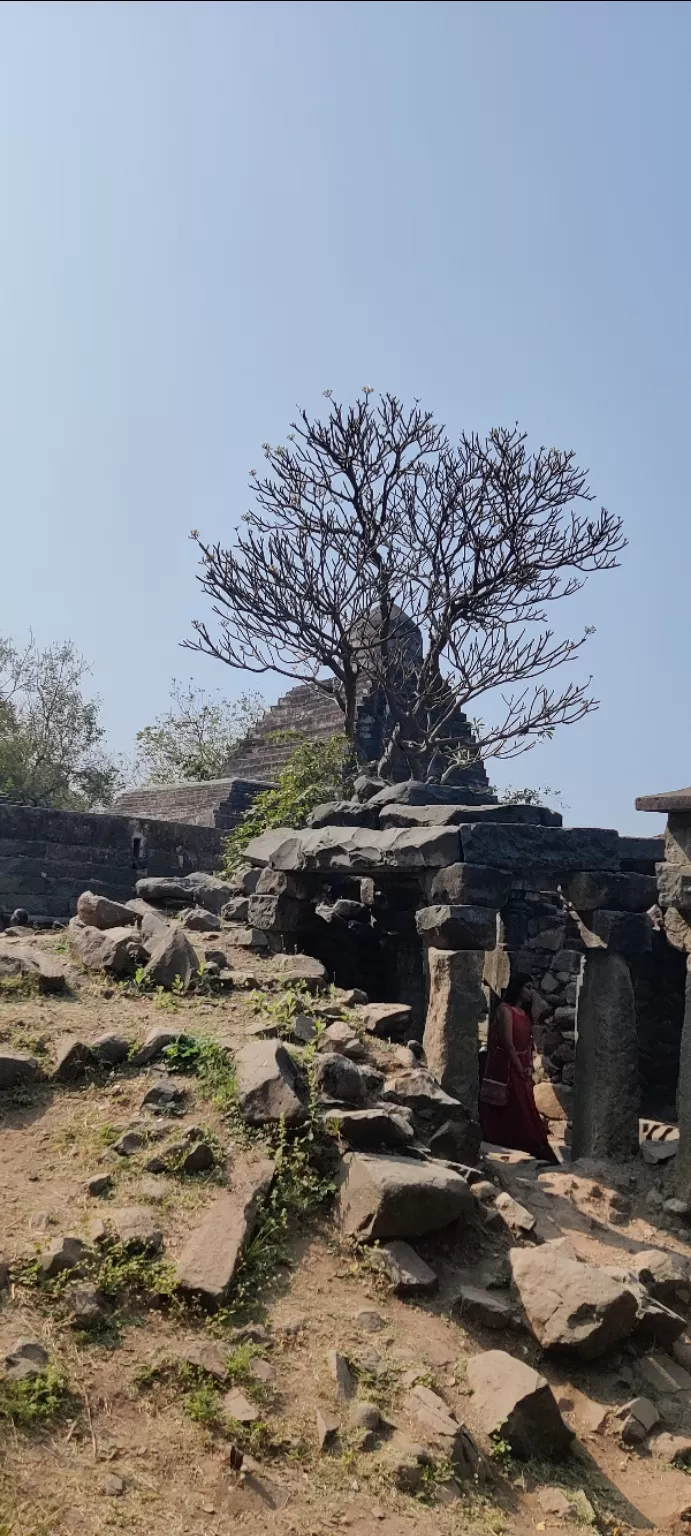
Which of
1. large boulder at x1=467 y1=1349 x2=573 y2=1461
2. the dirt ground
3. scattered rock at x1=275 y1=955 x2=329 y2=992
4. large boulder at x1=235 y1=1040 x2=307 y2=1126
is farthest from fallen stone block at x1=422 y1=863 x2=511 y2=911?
large boulder at x1=467 y1=1349 x2=573 y2=1461

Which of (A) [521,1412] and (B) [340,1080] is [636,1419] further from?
(B) [340,1080]

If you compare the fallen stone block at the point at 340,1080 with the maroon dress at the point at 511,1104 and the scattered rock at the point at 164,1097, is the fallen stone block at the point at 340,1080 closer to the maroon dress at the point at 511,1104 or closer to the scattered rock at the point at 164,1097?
the scattered rock at the point at 164,1097

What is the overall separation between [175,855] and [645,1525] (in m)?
10.7

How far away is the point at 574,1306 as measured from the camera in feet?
15.8

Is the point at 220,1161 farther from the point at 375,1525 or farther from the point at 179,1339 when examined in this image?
the point at 375,1525

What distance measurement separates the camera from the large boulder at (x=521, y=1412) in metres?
4.17

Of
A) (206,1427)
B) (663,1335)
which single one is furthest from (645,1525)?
(206,1427)

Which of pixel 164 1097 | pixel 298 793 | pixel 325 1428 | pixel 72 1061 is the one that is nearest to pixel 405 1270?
pixel 325 1428

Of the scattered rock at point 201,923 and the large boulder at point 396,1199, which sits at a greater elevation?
the scattered rock at point 201,923

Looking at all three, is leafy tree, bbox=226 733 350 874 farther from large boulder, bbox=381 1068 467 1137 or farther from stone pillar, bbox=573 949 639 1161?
large boulder, bbox=381 1068 467 1137

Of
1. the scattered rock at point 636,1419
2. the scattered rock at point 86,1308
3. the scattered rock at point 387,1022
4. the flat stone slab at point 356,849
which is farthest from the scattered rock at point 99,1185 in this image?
the flat stone slab at point 356,849

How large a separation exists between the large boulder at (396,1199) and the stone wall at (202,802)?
10365 mm

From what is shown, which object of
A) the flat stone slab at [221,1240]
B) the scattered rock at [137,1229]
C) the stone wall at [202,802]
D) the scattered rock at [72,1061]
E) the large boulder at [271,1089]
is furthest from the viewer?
the stone wall at [202,802]

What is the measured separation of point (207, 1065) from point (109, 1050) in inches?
20.6
